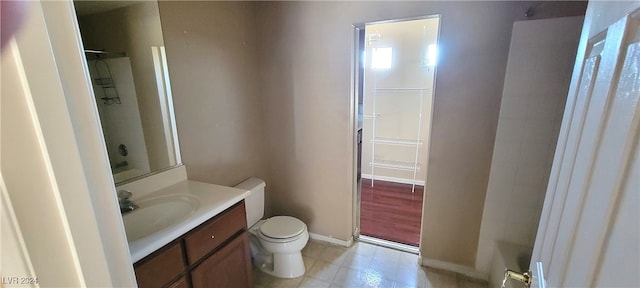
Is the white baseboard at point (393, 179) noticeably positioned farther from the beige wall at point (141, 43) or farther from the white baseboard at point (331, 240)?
the beige wall at point (141, 43)

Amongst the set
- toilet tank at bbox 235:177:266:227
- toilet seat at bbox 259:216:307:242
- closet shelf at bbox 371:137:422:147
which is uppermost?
closet shelf at bbox 371:137:422:147

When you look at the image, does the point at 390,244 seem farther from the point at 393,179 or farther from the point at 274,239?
the point at 393,179

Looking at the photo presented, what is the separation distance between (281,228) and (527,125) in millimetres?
1772

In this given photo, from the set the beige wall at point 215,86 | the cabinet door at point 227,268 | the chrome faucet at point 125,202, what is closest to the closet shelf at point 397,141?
the beige wall at point 215,86

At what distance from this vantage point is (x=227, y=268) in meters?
1.44

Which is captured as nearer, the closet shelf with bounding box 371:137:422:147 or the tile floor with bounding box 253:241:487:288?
the tile floor with bounding box 253:241:487:288

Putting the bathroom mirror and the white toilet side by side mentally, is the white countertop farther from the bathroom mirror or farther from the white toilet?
the white toilet

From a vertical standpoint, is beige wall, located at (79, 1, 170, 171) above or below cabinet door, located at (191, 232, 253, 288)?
above

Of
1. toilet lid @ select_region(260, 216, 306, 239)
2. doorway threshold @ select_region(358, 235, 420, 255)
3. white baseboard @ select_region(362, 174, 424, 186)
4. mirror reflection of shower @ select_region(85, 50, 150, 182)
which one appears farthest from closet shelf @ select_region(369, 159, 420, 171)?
mirror reflection of shower @ select_region(85, 50, 150, 182)

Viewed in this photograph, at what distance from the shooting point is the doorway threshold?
7.47ft

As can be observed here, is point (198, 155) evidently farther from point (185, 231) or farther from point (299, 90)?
point (299, 90)

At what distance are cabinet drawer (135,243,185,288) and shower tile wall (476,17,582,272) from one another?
6.24 feet

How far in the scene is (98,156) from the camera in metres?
0.45

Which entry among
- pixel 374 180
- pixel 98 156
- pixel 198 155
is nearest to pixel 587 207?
pixel 98 156
